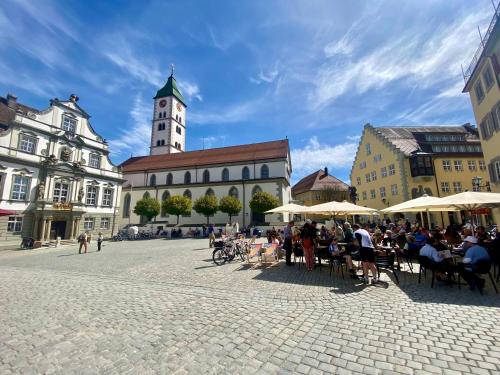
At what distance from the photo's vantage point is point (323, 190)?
168 ft

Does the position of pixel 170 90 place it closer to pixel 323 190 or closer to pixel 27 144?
pixel 27 144

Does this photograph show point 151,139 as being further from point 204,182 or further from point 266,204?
point 266,204

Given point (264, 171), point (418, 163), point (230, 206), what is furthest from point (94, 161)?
point (418, 163)

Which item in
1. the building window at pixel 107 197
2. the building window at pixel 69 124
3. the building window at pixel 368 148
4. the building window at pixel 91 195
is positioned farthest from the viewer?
the building window at pixel 368 148

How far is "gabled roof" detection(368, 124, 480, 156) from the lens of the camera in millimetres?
32750

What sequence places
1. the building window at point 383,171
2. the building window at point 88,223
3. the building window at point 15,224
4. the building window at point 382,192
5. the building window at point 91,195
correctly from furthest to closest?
the building window at point 382,192 < the building window at point 383,171 < the building window at point 91,195 < the building window at point 88,223 < the building window at point 15,224

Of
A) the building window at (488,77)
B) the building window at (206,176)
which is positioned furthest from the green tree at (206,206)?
the building window at (488,77)

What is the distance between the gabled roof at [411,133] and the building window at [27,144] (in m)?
43.1

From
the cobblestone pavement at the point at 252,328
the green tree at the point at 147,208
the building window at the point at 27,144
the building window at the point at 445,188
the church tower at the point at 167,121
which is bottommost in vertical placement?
the cobblestone pavement at the point at 252,328

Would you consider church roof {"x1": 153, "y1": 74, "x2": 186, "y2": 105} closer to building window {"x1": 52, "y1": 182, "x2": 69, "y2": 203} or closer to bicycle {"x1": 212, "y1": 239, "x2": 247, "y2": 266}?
building window {"x1": 52, "y1": 182, "x2": 69, "y2": 203}

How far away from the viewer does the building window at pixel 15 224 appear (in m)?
22.4

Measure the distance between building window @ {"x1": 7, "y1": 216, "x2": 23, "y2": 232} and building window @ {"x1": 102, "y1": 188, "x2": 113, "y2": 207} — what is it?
9.08 metres

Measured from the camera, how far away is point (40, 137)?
25156mm

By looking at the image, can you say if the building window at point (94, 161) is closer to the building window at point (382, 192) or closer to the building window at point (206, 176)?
the building window at point (206, 176)
